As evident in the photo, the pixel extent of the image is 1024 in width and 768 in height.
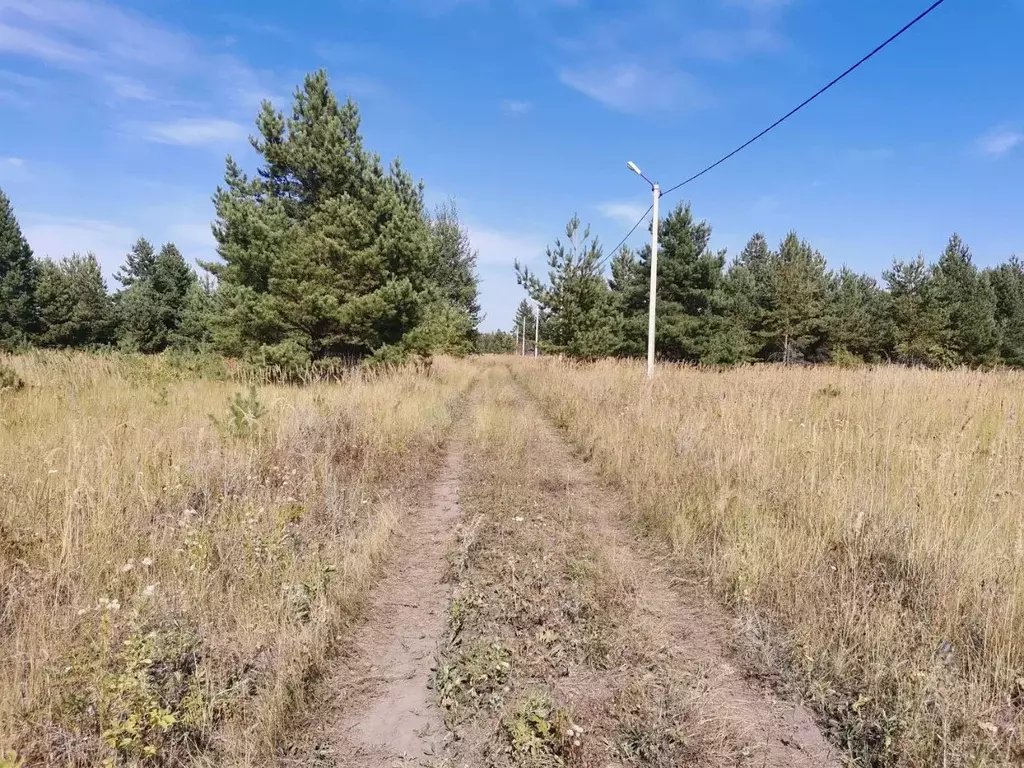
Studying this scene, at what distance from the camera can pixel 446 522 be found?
15.4 feet

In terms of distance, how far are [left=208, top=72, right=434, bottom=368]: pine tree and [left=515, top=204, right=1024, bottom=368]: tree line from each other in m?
10.1

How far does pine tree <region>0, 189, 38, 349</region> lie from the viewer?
30125 millimetres

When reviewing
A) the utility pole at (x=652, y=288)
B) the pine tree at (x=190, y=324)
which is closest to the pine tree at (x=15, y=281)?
the pine tree at (x=190, y=324)

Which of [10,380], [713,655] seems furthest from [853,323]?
[10,380]

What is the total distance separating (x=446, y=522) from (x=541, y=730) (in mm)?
2746

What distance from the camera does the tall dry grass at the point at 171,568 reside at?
198 centimetres

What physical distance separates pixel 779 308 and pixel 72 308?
4832 cm

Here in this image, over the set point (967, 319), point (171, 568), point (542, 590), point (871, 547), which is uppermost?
point (967, 319)

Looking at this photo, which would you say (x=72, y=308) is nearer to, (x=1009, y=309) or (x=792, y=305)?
(x=792, y=305)

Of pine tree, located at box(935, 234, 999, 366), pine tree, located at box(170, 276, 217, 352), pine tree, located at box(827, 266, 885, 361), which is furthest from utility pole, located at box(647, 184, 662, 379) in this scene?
pine tree, located at box(935, 234, 999, 366)

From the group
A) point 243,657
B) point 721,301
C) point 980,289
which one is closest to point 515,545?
point 243,657

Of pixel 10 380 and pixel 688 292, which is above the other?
pixel 688 292

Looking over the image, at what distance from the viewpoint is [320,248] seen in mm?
11102

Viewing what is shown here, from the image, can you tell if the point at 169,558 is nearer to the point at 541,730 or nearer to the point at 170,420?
the point at 541,730
